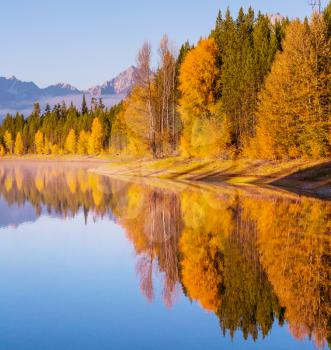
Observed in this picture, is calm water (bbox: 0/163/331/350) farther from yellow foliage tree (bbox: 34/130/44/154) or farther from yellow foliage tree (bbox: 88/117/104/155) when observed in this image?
yellow foliage tree (bbox: 34/130/44/154)

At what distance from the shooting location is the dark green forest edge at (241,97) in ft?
152

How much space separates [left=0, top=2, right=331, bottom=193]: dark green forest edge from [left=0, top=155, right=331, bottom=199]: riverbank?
395 mm

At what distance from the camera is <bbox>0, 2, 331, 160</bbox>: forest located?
4641cm

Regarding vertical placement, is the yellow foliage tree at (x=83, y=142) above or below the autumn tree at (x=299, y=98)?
below

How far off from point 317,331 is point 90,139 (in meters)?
125

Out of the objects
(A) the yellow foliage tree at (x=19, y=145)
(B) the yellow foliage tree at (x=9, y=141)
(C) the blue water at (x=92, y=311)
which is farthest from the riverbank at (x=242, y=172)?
(B) the yellow foliage tree at (x=9, y=141)

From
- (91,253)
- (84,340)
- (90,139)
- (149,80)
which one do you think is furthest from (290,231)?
(90,139)

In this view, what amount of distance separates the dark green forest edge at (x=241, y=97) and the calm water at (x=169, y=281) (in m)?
20.4

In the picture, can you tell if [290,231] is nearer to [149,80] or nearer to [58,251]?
[58,251]

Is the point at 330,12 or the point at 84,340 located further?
the point at 330,12

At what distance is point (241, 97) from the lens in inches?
2340

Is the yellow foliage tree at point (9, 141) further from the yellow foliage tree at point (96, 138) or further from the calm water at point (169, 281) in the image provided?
the calm water at point (169, 281)

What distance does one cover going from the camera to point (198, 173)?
5769 cm

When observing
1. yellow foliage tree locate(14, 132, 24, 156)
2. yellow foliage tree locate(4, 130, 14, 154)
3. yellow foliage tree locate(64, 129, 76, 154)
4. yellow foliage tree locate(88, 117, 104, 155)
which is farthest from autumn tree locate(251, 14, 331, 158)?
yellow foliage tree locate(4, 130, 14, 154)
